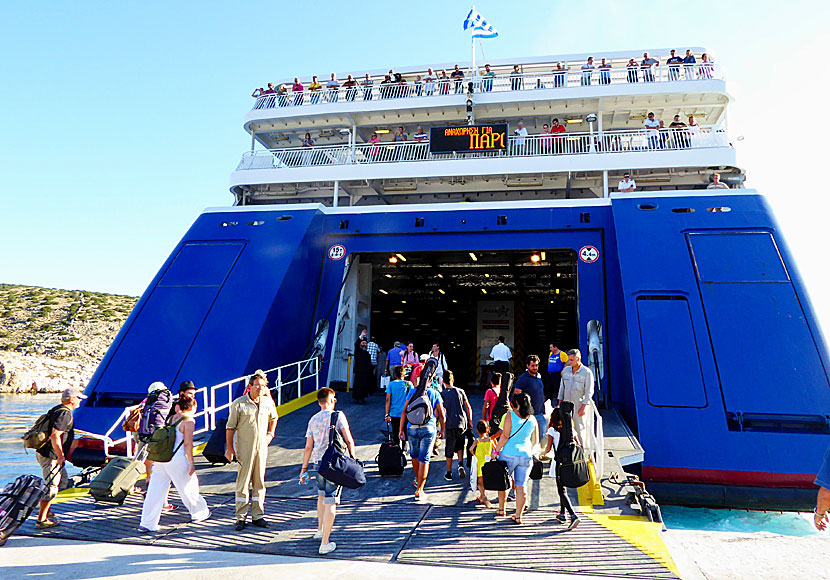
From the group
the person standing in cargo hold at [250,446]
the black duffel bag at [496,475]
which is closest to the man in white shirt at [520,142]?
the black duffel bag at [496,475]

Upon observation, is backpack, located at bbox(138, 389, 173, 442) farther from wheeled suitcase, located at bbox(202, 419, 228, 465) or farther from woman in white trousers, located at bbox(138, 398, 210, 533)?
wheeled suitcase, located at bbox(202, 419, 228, 465)

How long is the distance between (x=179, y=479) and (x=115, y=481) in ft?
4.09

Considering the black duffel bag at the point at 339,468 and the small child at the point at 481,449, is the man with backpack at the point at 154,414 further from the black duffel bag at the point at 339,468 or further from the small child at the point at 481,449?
the small child at the point at 481,449

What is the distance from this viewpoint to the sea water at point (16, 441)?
11.4 meters

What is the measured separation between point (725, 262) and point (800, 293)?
1311mm

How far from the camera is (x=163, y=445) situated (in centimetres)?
549

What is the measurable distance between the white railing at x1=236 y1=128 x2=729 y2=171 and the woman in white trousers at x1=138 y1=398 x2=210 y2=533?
1075 centimetres

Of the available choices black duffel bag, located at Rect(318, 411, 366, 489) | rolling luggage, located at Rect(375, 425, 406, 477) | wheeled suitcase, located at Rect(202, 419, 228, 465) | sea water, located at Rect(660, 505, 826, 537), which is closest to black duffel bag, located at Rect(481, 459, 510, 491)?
black duffel bag, located at Rect(318, 411, 366, 489)

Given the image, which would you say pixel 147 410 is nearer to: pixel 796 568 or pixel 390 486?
pixel 390 486

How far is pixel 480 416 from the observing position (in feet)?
37.3

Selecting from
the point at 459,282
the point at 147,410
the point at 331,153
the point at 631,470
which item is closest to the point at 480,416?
the point at 631,470

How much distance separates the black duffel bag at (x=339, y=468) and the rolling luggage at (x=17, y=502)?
290 cm

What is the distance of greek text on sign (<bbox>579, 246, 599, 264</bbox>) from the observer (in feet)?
41.2

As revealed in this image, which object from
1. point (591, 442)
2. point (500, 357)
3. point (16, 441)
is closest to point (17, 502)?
point (591, 442)
